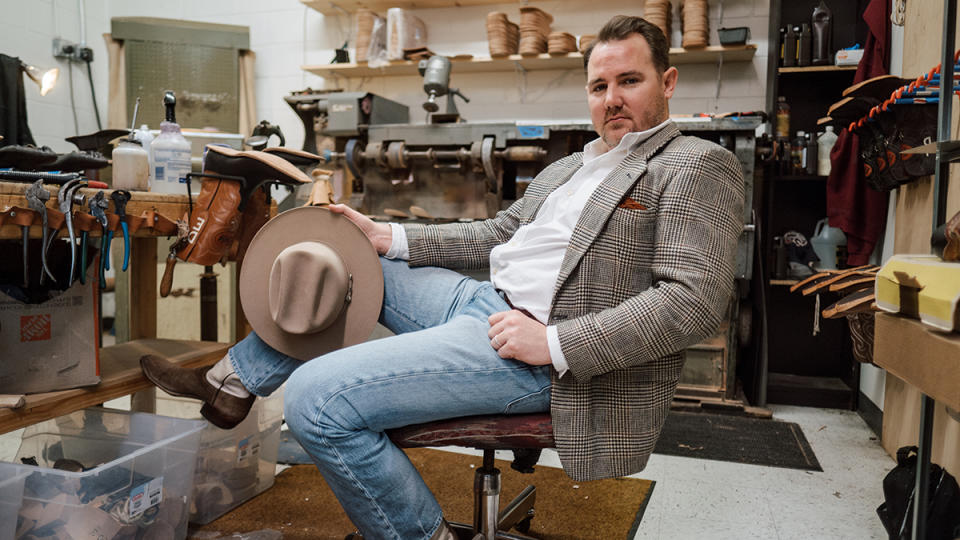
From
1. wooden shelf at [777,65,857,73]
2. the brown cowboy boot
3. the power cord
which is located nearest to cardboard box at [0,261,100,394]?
the brown cowboy boot

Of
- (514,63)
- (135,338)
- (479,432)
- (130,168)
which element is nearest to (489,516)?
(479,432)

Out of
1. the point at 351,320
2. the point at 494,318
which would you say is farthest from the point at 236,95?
A: the point at 494,318

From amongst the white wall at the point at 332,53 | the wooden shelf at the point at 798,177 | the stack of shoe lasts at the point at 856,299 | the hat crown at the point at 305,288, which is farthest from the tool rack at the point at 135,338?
the wooden shelf at the point at 798,177

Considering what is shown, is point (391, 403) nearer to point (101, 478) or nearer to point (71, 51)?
point (101, 478)

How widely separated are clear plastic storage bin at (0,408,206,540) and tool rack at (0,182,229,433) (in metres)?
0.11

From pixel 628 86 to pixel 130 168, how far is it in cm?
126

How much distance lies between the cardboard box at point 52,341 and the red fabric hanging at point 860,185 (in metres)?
3.04

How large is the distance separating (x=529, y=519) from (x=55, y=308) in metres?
1.35

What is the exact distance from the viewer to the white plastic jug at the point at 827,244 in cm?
355

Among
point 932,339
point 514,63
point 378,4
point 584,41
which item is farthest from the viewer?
point 378,4

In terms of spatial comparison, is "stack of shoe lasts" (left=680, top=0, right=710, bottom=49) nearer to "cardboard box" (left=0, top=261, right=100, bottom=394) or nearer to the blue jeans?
the blue jeans

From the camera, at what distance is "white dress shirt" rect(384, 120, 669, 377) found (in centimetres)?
143

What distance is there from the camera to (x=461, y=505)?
2102mm

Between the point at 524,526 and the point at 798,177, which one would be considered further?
the point at 798,177
